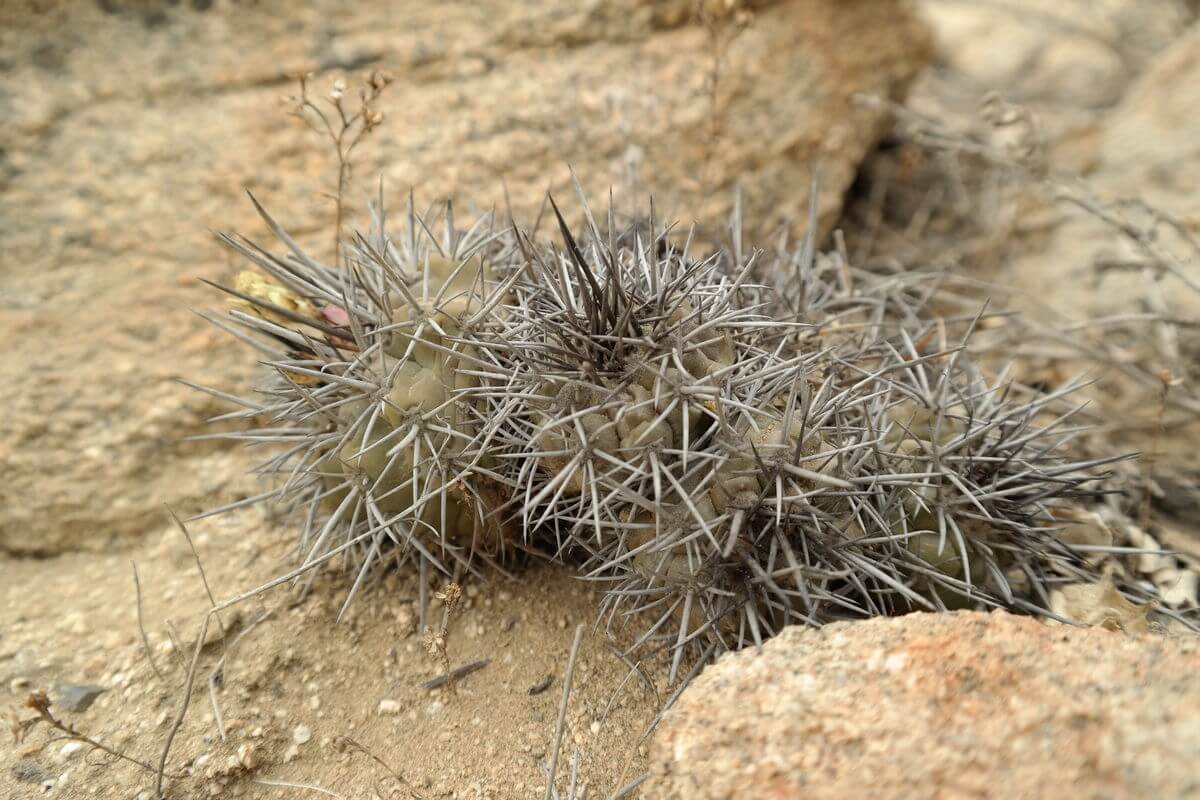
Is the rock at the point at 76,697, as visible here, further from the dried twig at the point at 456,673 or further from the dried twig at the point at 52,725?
the dried twig at the point at 456,673

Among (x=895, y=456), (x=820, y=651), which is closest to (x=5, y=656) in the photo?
(x=820, y=651)

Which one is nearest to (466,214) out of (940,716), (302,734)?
(302,734)

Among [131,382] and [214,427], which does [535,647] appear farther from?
[131,382]

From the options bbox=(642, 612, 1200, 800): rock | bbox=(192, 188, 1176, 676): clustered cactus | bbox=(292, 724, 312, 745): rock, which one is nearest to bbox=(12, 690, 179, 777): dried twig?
bbox=(292, 724, 312, 745): rock

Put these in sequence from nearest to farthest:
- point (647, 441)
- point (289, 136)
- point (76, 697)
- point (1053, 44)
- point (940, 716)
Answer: point (940, 716)
point (647, 441)
point (76, 697)
point (289, 136)
point (1053, 44)

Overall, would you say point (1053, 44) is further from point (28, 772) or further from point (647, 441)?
point (28, 772)

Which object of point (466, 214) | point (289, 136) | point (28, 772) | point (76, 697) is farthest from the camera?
point (289, 136)

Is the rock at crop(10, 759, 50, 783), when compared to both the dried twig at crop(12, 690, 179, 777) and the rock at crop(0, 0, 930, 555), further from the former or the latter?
the rock at crop(0, 0, 930, 555)
